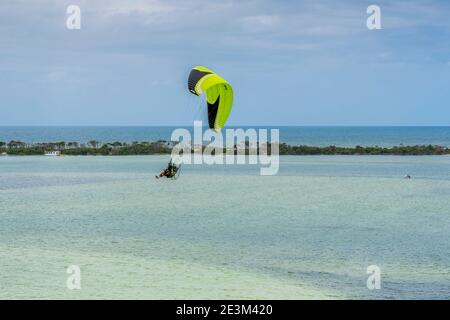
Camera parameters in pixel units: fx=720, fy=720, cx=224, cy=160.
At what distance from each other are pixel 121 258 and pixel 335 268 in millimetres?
5880

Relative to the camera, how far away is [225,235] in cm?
2392

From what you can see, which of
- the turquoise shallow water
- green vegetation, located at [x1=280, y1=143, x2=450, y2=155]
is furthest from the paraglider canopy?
green vegetation, located at [x1=280, y1=143, x2=450, y2=155]

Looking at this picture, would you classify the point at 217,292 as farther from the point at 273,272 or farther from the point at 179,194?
the point at 179,194

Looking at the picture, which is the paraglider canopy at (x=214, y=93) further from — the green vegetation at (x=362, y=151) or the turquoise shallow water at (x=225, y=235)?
the green vegetation at (x=362, y=151)

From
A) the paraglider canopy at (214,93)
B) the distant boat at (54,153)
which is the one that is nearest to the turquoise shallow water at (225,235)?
the paraglider canopy at (214,93)

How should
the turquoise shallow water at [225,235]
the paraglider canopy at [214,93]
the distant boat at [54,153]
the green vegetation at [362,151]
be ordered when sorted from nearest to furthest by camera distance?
the turquoise shallow water at [225,235]
the paraglider canopy at [214,93]
the distant boat at [54,153]
the green vegetation at [362,151]

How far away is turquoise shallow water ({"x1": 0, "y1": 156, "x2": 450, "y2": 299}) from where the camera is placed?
54.5 feet

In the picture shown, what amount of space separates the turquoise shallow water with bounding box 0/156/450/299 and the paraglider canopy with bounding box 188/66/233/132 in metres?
3.87

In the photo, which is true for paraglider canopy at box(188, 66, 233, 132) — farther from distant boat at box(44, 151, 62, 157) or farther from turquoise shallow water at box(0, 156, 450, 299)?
distant boat at box(44, 151, 62, 157)

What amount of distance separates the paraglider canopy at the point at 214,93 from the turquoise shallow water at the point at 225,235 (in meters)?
3.87

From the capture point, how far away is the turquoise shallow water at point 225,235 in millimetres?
16609
